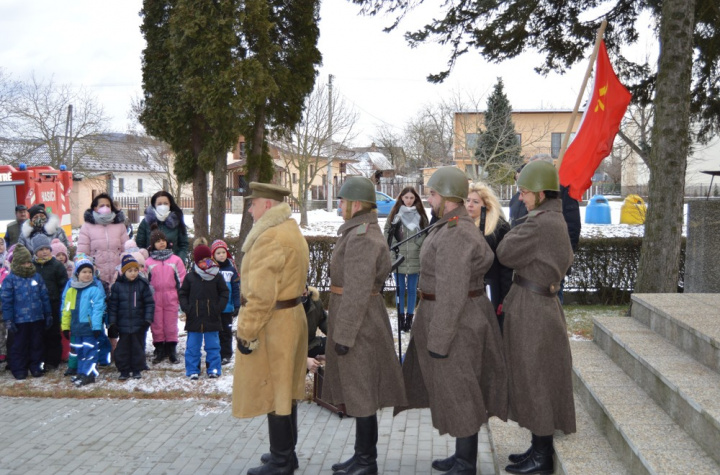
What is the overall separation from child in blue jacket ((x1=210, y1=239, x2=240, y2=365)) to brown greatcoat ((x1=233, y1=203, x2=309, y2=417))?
11.3 ft

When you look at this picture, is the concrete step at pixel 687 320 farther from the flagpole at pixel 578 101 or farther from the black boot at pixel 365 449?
the black boot at pixel 365 449

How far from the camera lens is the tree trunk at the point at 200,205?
12789 millimetres

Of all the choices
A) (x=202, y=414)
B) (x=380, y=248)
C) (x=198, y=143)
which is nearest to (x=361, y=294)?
(x=380, y=248)

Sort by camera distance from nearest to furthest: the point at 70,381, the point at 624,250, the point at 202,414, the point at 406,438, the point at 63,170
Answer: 1. the point at 406,438
2. the point at 202,414
3. the point at 70,381
4. the point at 624,250
5. the point at 63,170

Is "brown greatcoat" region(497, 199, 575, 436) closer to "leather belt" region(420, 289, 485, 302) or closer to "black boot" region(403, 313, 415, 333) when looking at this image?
"leather belt" region(420, 289, 485, 302)

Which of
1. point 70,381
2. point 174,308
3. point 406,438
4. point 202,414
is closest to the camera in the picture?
point 406,438

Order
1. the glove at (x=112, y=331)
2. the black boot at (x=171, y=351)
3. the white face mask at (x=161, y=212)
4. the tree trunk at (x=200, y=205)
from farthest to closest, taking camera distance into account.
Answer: the tree trunk at (x=200, y=205) < the white face mask at (x=161, y=212) < the black boot at (x=171, y=351) < the glove at (x=112, y=331)

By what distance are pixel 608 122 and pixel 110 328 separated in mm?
6255

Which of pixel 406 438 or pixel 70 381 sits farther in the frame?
pixel 70 381

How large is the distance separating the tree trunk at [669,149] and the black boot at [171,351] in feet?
21.0

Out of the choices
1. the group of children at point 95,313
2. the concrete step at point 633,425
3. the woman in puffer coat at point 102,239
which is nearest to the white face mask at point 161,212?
the woman in puffer coat at point 102,239

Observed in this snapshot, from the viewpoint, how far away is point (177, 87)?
11898 millimetres

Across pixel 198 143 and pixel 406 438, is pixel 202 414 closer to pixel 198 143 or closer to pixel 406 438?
pixel 406 438

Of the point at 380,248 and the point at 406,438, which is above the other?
the point at 380,248
